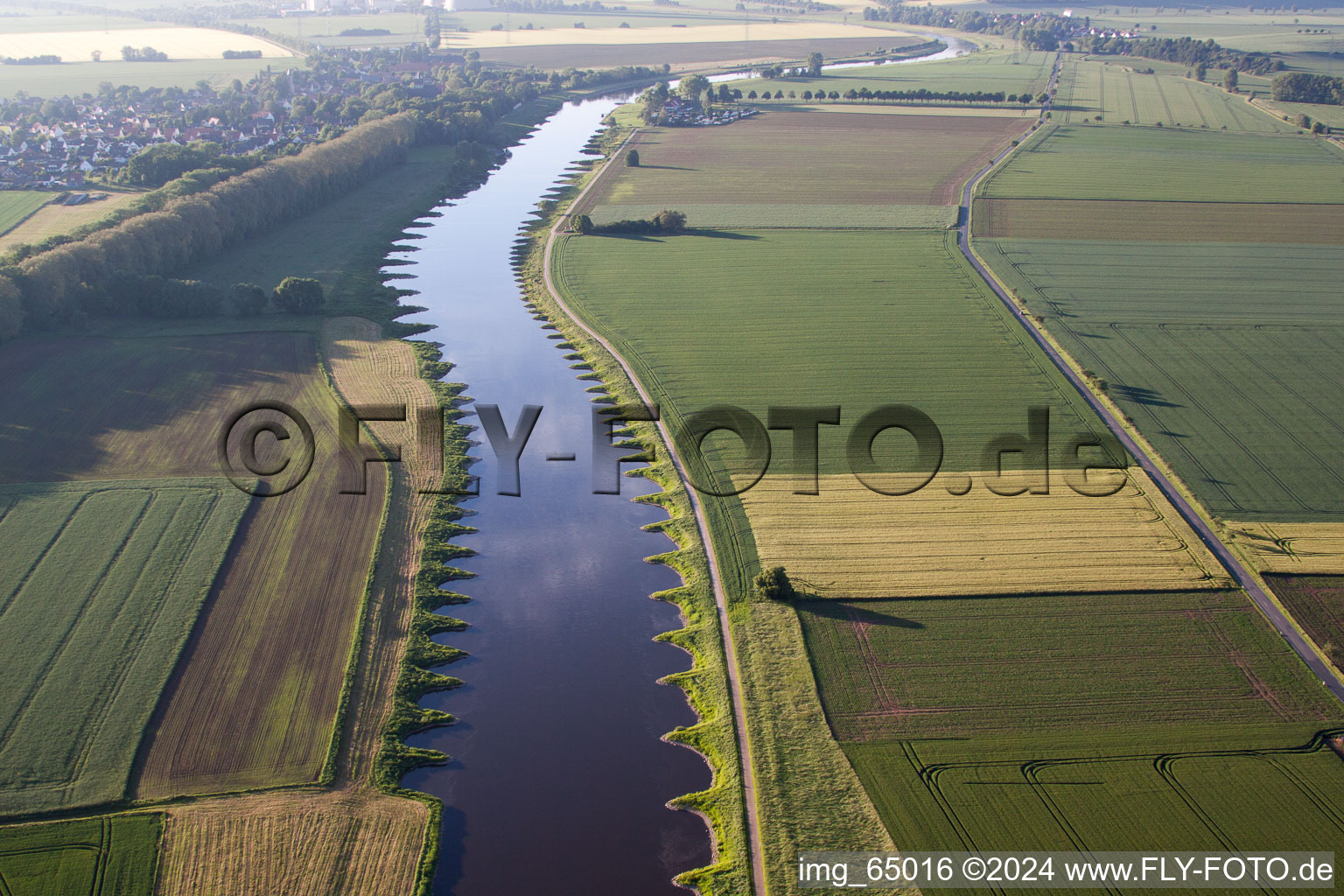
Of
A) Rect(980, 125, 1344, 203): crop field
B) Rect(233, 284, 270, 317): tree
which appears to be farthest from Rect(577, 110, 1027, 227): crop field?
Rect(233, 284, 270, 317): tree

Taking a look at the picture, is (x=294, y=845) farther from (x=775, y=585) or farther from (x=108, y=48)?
(x=108, y=48)

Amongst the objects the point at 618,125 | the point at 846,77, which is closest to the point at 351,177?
the point at 618,125

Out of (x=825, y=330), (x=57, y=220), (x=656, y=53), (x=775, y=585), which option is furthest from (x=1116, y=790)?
(x=656, y=53)

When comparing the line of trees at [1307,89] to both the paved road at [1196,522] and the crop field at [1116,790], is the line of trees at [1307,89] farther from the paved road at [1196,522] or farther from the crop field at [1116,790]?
the crop field at [1116,790]

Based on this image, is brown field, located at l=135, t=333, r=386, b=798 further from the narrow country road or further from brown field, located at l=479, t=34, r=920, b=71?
brown field, located at l=479, t=34, r=920, b=71

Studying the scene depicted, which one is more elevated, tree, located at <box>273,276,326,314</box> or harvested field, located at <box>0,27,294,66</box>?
harvested field, located at <box>0,27,294,66</box>
